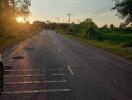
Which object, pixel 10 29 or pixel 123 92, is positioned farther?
pixel 10 29

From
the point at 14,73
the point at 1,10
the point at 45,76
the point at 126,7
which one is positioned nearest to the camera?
the point at 45,76

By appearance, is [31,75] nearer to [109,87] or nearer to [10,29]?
[109,87]

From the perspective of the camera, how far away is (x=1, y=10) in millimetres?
52562

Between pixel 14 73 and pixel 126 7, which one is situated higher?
pixel 126 7

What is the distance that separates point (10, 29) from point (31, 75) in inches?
1833

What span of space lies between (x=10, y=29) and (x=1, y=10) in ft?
22.5

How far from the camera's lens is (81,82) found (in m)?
11.7

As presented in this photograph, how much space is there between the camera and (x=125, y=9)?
3250 cm

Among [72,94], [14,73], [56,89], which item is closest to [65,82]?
[56,89]

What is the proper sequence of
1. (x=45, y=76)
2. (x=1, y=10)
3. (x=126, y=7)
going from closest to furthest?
(x=45, y=76), (x=126, y=7), (x=1, y=10)

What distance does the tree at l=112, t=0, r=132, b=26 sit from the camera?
32075 millimetres

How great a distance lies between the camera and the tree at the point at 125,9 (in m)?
32.1

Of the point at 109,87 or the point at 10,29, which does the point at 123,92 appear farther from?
the point at 10,29

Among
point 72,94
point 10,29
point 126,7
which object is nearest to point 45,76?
point 72,94
